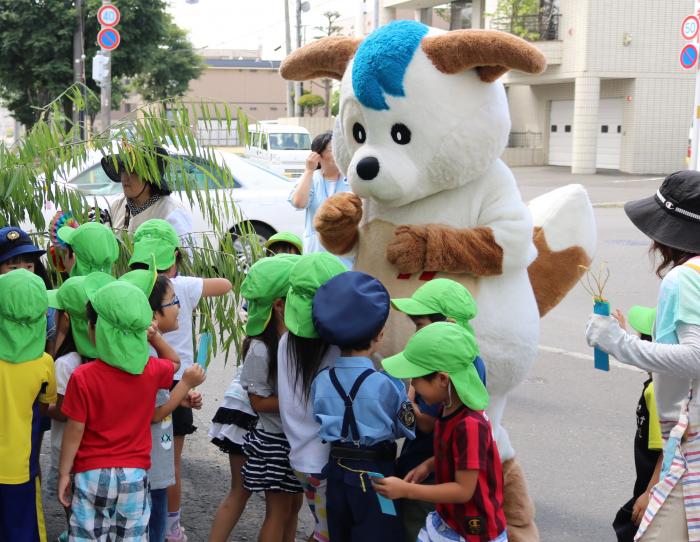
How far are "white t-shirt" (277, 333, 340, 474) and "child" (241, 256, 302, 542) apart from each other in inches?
5.8

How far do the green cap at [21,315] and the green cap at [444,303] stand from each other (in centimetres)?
131

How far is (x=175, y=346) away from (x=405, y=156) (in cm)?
139

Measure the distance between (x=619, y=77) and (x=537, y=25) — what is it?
3.36 meters

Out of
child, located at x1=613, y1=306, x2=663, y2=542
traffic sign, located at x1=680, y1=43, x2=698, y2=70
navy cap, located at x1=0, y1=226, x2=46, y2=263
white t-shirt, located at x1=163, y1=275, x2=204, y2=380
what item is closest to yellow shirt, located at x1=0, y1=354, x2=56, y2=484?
navy cap, located at x1=0, y1=226, x2=46, y2=263

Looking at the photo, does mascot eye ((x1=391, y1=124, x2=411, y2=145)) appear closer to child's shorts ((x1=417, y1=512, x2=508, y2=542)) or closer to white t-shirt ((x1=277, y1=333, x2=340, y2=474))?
white t-shirt ((x1=277, y1=333, x2=340, y2=474))

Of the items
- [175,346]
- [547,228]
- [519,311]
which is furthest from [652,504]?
[175,346]

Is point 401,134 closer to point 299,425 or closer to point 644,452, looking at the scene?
point 299,425

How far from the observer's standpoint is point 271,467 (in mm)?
3539

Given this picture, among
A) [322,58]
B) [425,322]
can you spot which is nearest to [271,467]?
[425,322]

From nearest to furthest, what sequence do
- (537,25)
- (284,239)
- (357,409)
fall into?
(357,409), (284,239), (537,25)

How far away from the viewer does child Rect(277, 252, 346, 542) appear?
10.6 ft

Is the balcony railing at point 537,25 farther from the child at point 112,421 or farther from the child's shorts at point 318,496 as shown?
the child at point 112,421

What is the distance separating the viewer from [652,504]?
2.79 m

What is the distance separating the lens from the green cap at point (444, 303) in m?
3.17
